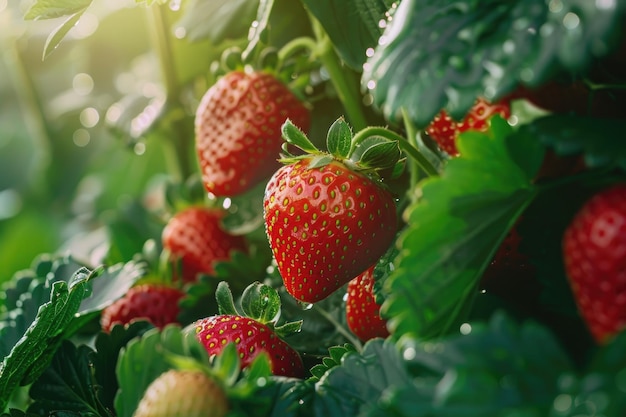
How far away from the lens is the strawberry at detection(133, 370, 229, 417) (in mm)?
426

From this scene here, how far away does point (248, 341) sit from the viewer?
57 centimetres

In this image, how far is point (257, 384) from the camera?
0.45m

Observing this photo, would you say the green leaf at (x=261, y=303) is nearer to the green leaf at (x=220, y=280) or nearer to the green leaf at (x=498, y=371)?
the green leaf at (x=220, y=280)

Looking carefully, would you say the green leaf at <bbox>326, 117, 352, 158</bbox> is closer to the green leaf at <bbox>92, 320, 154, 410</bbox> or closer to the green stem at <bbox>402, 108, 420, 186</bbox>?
the green stem at <bbox>402, 108, 420, 186</bbox>

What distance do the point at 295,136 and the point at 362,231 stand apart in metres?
0.09

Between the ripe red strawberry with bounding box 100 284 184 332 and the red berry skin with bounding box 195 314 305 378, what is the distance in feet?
0.72

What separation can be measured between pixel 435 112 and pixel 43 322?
13.1 inches

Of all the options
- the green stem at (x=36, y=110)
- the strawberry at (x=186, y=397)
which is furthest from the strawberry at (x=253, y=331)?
the green stem at (x=36, y=110)

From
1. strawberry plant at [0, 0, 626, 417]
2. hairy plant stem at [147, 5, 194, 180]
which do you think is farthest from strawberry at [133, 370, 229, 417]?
hairy plant stem at [147, 5, 194, 180]

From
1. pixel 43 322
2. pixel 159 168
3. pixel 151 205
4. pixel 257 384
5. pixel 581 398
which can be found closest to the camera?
pixel 581 398

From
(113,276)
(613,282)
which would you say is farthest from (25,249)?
(613,282)

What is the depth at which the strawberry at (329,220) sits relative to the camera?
1.88 feet

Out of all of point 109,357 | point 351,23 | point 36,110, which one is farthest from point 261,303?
point 36,110

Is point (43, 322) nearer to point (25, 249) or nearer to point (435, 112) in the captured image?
point (435, 112)
